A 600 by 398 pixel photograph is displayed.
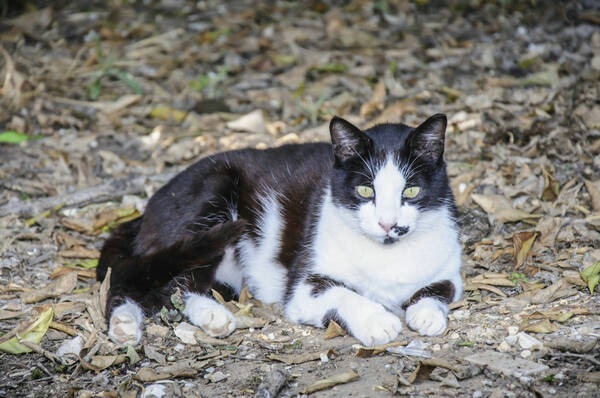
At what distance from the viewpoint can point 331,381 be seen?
2605 millimetres

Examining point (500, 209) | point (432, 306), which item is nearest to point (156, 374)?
point (432, 306)

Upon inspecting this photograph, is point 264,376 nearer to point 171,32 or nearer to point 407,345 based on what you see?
point 407,345

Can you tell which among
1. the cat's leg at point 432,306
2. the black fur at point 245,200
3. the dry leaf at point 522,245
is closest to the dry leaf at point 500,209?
the dry leaf at point 522,245

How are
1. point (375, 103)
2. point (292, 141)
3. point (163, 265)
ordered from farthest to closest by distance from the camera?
point (375, 103) < point (292, 141) < point (163, 265)

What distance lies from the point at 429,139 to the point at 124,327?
1.78 m

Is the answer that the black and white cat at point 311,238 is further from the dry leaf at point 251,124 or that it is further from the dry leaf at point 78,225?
the dry leaf at point 251,124

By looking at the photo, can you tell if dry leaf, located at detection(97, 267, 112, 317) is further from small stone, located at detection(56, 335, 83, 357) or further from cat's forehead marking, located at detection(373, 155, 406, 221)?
cat's forehead marking, located at detection(373, 155, 406, 221)

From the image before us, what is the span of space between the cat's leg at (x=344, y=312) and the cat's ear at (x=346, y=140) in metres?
0.69

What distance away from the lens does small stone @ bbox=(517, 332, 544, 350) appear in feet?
8.84

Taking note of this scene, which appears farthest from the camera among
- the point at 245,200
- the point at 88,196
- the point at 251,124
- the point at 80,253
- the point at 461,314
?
the point at 251,124

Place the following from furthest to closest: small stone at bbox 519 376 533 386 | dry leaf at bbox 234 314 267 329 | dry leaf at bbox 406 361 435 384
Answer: dry leaf at bbox 234 314 267 329 < dry leaf at bbox 406 361 435 384 < small stone at bbox 519 376 533 386

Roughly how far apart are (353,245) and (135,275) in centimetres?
121

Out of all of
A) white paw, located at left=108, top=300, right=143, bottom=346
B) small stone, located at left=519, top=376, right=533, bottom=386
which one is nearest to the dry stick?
white paw, located at left=108, top=300, right=143, bottom=346

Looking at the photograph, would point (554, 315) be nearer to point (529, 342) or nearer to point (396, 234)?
point (529, 342)
